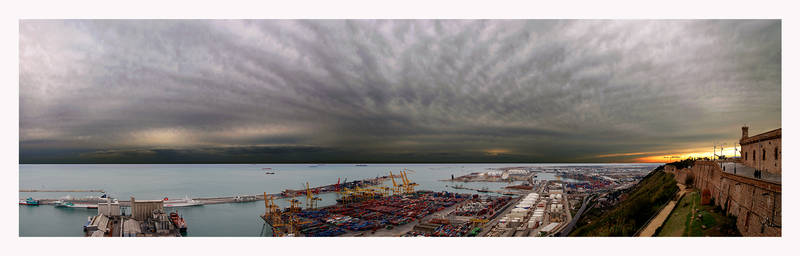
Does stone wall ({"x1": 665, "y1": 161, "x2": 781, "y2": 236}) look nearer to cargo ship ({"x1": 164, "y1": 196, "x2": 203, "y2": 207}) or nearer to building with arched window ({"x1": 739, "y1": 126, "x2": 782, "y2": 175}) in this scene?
building with arched window ({"x1": 739, "y1": 126, "x2": 782, "y2": 175})

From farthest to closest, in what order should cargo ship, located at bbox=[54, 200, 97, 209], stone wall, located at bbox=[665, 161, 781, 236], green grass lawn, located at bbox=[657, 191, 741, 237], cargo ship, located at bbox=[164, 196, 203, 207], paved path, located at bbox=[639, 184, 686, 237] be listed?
cargo ship, located at bbox=[164, 196, 203, 207], cargo ship, located at bbox=[54, 200, 97, 209], paved path, located at bbox=[639, 184, 686, 237], green grass lawn, located at bbox=[657, 191, 741, 237], stone wall, located at bbox=[665, 161, 781, 236]

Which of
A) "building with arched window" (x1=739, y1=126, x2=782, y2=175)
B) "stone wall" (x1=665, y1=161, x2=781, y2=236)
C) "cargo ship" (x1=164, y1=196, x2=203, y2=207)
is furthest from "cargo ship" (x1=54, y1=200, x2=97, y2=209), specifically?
"building with arched window" (x1=739, y1=126, x2=782, y2=175)

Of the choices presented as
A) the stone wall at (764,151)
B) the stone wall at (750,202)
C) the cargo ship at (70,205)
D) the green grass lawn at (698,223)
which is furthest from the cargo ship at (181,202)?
the stone wall at (764,151)

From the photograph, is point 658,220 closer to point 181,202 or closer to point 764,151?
point 764,151

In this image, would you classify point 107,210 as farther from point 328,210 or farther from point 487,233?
point 487,233

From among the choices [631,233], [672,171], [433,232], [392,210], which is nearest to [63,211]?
[392,210]
